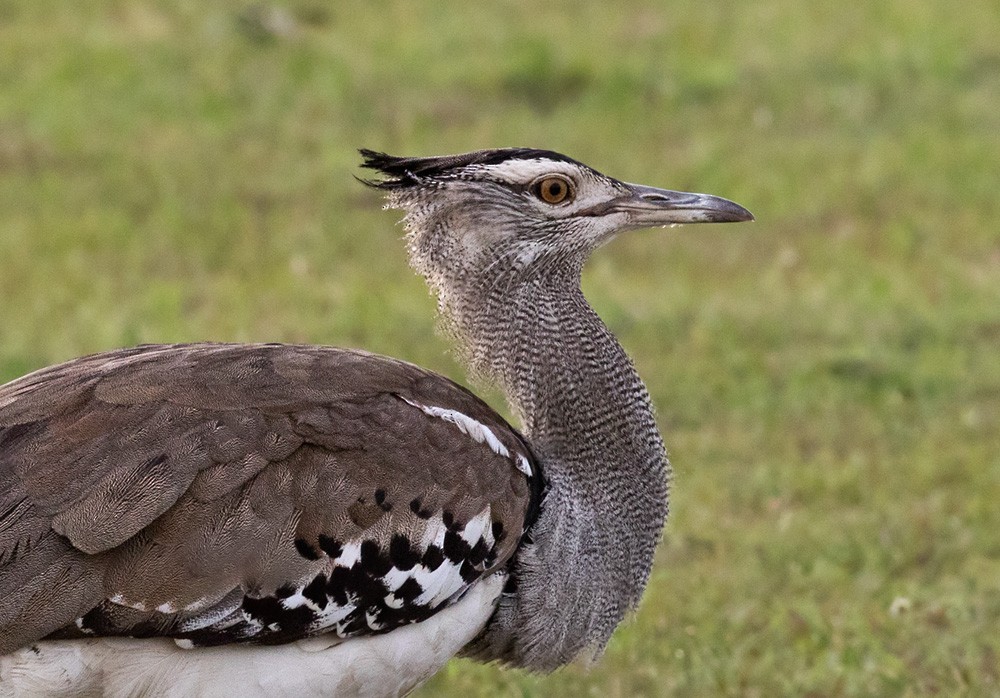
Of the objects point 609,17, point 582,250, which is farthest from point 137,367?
point 609,17

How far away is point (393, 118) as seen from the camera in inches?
363

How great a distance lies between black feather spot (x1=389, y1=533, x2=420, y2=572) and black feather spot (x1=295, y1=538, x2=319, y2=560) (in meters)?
0.16

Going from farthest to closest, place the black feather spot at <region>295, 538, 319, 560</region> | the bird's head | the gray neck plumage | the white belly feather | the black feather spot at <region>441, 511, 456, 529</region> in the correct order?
the bird's head, the gray neck plumage, the black feather spot at <region>441, 511, 456, 529</region>, the black feather spot at <region>295, 538, 319, 560</region>, the white belly feather

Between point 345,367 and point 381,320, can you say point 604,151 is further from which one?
point 345,367

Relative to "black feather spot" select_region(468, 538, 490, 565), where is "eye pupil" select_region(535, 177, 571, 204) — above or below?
above

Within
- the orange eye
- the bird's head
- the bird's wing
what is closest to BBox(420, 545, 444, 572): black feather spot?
the bird's wing

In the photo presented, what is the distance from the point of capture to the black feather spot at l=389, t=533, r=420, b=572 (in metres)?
3.35

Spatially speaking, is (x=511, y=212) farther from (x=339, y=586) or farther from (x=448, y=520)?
(x=339, y=586)

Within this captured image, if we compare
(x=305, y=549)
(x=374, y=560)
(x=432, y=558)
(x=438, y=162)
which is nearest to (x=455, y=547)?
(x=432, y=558)

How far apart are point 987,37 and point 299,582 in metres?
8.27

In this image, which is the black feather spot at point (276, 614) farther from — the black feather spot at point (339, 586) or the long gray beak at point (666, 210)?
the long gray beak at point (666, 210)

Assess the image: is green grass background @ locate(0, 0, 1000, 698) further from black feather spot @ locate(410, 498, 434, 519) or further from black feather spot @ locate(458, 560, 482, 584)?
black feather spot @ locate(410, 498, 434, 519)

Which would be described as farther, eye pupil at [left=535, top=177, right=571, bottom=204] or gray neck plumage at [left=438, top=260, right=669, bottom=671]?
eye pupil at [left=535, top=177, right=571, bottom=204]

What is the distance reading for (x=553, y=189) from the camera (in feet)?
12.3
